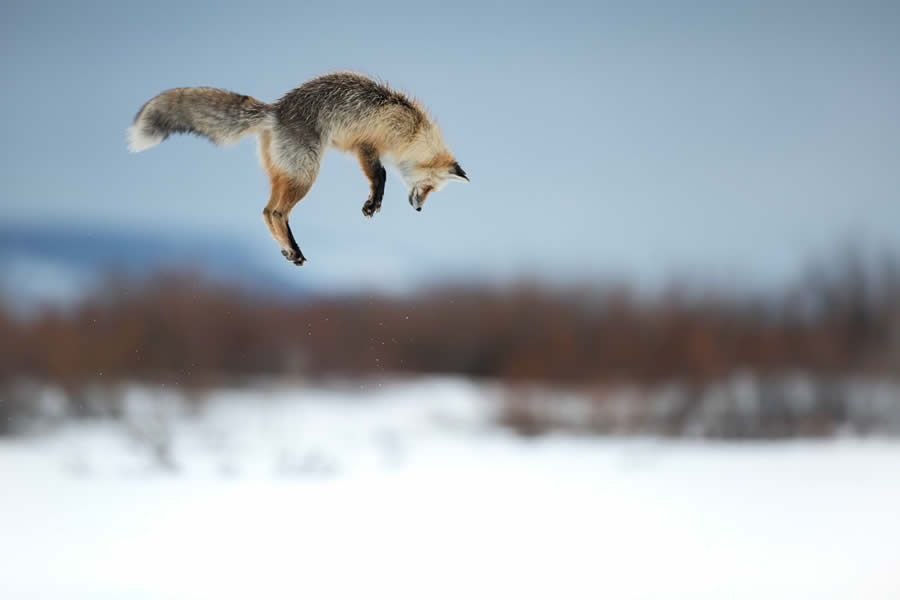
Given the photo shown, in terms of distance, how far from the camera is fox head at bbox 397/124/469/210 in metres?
3.21

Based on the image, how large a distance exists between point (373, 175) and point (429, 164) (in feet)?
0.79

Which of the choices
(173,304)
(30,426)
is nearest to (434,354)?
(173,304)

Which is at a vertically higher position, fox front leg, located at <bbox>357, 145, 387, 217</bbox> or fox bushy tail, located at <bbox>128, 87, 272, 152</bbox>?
fox bushy tail, located at <bbox>128, 87, 272, 152</bbox>

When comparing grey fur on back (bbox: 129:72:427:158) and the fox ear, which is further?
the fox ear

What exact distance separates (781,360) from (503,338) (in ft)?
7.28

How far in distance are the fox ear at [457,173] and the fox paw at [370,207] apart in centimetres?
31

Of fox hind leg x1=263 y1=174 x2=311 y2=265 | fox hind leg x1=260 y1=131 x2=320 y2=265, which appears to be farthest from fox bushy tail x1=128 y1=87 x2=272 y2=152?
fox hind leg x1=263 y1=174 x2=311 y2=265

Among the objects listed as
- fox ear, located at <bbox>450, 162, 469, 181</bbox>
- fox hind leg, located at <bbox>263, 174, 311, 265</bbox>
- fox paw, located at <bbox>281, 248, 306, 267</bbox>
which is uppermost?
fox ear, located at <bbox>450, 162, 469, 181</bbox>

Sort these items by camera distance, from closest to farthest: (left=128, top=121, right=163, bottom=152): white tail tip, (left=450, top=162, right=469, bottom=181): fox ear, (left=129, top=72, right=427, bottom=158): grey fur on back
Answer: (left=128, top=121, right=163, bottom=152): white tail tip, (left=129, top=72, right=427, bottom=158): grey fur on back, (left=450, top=162, right=469, bottom=181): fox ear

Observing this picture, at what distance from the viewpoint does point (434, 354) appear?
6.30 meters

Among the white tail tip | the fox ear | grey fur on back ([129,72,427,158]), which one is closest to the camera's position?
the white tail tip

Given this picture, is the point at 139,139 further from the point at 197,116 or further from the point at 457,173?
the point at 457,173

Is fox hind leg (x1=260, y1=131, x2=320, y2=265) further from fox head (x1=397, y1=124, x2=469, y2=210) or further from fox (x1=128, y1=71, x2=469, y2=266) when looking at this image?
fox head (x1=397, y1=124, x2=469, y2=210)

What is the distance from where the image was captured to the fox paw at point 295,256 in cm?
296
